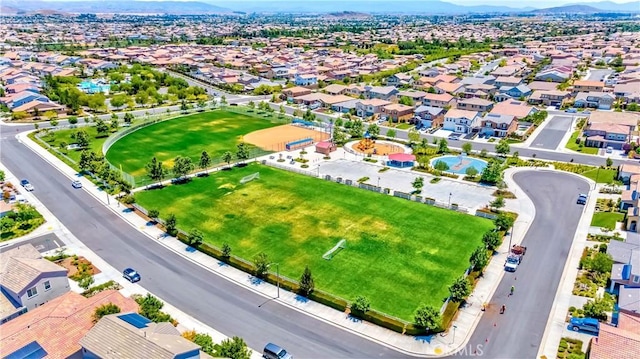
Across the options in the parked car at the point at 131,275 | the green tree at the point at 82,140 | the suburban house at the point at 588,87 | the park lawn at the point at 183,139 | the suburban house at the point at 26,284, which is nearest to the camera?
the suburban house at the point at 26,284

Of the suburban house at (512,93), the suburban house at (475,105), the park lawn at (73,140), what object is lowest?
the park lawn at (73,140)

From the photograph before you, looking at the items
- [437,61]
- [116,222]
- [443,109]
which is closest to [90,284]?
[116,222]

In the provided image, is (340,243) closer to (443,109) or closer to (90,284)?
(90,284)

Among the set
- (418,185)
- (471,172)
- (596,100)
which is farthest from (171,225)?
(596,100)

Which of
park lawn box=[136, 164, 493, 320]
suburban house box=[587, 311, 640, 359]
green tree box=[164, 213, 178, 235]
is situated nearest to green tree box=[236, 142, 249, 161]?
park lawn box=[136, 164, 493, 320]

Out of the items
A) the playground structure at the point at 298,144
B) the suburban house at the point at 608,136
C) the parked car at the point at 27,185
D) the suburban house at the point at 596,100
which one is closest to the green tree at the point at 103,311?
the parked car at the point at 27,185

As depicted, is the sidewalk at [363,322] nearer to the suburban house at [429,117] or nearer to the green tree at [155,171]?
the green tree at [155,171]

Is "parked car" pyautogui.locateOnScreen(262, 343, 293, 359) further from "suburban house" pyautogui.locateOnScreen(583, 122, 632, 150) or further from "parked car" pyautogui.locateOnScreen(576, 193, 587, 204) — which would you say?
"suburban house" pyautogui.locateOnScreen(583, 122, 632, 150)
